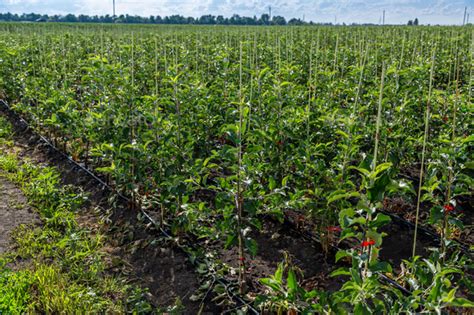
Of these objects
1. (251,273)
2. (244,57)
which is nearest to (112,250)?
(251,273)

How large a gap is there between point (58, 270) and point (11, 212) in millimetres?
1585

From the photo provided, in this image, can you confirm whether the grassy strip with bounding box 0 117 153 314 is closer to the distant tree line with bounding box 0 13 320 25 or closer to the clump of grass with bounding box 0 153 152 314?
the clump of grass with bounding box 0 153 152 314

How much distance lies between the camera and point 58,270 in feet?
12.6

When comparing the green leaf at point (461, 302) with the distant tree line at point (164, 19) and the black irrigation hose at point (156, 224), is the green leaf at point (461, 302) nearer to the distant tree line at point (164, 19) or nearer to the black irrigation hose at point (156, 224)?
the black irrigation hose at point (156, 224)

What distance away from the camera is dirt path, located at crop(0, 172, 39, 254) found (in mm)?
4543

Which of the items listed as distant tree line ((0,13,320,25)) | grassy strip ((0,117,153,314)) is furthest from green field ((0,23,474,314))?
distant tree line ((0,13,320,25))

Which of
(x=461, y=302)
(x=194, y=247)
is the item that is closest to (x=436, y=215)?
(x=461, y=302)

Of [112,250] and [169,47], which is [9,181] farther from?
[169,47]

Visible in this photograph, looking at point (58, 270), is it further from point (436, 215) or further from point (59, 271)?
point (436, 215)

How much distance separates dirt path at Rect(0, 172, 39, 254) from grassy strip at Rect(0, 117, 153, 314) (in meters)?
0.09

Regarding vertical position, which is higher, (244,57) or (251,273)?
(244,57)

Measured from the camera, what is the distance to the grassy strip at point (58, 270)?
11.3ft

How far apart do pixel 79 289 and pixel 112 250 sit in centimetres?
76

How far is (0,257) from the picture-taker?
160 inches
